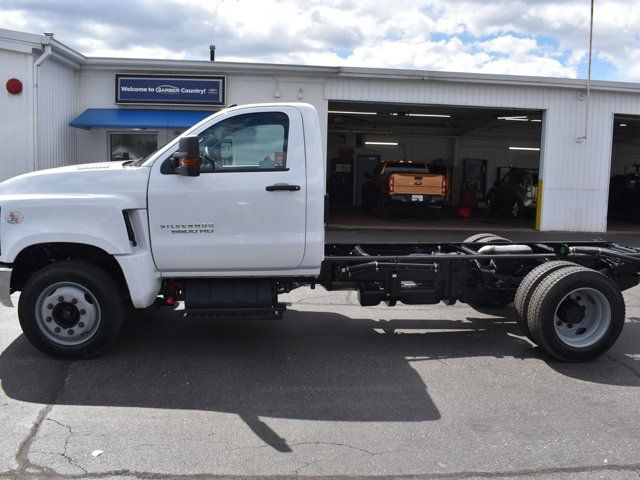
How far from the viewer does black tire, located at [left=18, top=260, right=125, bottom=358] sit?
5469 mm

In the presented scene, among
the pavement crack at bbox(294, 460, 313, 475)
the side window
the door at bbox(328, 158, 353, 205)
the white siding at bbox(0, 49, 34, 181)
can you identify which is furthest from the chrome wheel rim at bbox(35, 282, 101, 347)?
the door at bbox(328, 158, 353, 205)

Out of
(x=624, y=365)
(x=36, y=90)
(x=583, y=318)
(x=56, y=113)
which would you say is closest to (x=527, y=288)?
(x=583, y=318)

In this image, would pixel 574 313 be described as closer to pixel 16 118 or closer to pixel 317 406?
pixel 317 406

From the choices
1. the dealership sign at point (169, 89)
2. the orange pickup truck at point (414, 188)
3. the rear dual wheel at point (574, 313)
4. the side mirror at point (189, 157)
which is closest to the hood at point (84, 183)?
the side mirror at point (189, 157)

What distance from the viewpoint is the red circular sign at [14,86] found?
44.1 ft

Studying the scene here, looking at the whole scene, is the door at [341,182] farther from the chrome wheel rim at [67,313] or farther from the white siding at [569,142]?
the chrome wheel rim at [67,313]

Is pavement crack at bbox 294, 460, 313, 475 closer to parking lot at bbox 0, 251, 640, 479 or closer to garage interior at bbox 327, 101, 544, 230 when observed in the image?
parking lot at bbox 0, 251, 640, 479

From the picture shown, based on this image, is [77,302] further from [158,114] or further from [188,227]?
[158,114]

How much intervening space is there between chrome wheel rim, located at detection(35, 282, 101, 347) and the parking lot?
0.26 m

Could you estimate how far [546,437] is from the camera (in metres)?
4.27

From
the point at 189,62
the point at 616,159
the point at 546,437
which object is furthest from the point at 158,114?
the point at 616,159

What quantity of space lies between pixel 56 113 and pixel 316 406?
40.7 feet

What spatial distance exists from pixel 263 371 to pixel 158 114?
11.6 meters

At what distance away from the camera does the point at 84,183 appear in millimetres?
5520
